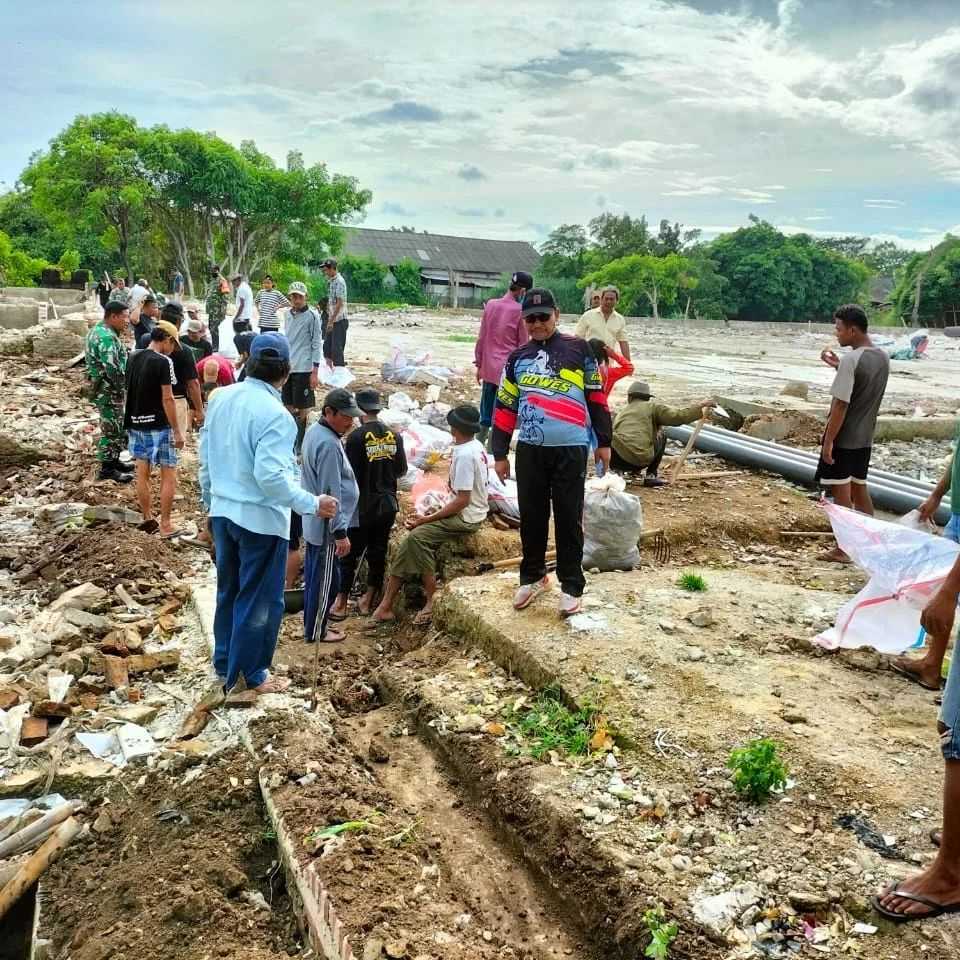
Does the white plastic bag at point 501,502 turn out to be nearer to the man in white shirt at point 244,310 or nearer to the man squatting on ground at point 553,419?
the man squatting on ground at point 553,419

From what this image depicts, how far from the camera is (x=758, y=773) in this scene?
10.7 feet

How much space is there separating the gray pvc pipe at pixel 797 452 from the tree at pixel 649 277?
34.3 meters

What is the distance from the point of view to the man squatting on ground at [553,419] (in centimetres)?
457

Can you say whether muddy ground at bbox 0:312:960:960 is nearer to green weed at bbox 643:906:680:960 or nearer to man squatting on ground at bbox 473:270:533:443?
green weed at bbox 643:906:680:960

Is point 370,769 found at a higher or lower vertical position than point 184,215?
lower

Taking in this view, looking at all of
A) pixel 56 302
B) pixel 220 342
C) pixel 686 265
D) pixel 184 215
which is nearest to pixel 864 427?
pixel 220 342

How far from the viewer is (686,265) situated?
44531mm

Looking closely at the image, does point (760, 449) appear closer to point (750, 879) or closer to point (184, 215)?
point (750, 879)

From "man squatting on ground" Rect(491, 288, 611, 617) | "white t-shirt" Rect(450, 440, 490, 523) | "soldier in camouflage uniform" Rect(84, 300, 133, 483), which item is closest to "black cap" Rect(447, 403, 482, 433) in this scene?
"white t-shirt" Rect(450, 440, 490, 523)

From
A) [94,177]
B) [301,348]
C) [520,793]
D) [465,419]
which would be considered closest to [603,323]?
[301,348]

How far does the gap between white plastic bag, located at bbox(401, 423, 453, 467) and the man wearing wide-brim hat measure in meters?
1.74

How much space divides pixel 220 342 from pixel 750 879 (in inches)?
→ 500

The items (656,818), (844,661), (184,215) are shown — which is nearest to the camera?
(656,818)

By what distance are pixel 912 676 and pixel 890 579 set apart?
0.55 meters
